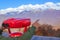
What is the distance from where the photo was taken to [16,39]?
141cm

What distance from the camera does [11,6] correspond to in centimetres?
147

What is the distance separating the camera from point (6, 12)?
1.48 m

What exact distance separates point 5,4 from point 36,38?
0.50 metres

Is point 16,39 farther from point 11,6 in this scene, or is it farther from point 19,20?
point 11,6

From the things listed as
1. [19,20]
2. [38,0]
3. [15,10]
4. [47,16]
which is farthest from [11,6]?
[47,16]

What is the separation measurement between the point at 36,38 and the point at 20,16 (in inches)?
11.4

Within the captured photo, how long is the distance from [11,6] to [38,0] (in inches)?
11.9

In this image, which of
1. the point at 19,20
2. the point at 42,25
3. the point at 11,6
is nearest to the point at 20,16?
the point at 19,20

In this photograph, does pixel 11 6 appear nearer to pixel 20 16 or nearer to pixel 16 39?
pixel 20 16

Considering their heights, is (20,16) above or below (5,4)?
below

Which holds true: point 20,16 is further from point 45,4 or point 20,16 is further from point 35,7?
point 45,4

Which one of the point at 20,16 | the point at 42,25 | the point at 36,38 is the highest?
the point at 20,16

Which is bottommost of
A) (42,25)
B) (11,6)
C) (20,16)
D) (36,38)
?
(36,38)

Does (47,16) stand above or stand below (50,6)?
below
